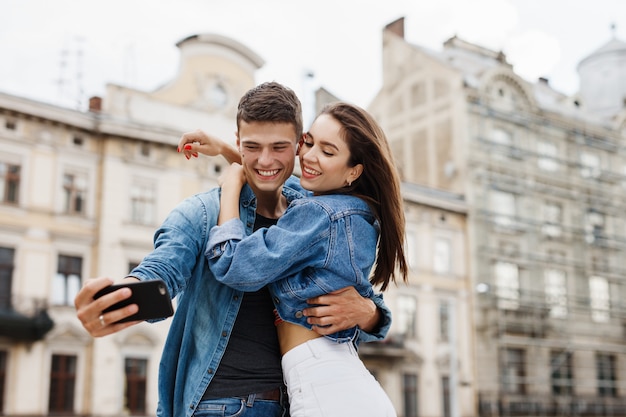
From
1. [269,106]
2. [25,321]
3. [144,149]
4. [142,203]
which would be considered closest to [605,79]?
[144,149]

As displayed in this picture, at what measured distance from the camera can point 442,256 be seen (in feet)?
97.0

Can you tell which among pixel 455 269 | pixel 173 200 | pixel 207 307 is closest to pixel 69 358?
pixel 173 200

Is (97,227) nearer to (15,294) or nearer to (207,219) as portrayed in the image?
(15,294)

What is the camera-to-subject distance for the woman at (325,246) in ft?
8.05

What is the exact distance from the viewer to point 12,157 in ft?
67.9

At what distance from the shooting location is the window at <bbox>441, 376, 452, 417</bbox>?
2783cm

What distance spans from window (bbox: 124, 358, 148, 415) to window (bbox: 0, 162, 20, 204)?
519cm

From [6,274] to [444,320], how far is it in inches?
604

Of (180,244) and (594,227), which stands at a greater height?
(594,227)

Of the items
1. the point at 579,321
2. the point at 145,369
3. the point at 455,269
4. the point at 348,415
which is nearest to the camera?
the point at 348,415

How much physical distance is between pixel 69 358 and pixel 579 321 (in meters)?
20.2

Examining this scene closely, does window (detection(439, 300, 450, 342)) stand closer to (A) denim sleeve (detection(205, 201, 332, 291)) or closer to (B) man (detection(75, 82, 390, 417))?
(B) man (detection(75, 82, 390, 417))

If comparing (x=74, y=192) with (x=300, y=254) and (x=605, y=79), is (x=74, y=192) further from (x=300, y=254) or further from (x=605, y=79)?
(x=605, y=79)

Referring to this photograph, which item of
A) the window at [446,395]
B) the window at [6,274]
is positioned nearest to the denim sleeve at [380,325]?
the window at [6,274]
